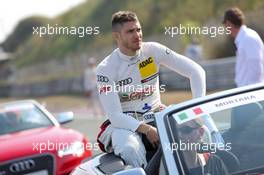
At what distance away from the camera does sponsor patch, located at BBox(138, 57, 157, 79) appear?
559cm

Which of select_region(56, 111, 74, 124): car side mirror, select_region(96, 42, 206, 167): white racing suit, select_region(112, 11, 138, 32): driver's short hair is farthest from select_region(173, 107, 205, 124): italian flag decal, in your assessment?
select_region(56, 111, 74, 124): car side mirror

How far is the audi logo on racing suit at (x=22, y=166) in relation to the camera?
7750 millimetres

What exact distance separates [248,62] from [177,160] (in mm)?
3839

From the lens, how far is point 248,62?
25.7 ft

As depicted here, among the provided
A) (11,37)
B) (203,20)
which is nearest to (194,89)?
(203,20)

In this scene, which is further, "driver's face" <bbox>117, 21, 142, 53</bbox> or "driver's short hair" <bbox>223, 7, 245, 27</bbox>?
"driver's short hair" <bbox>223, 7, 245, 27</bbox>

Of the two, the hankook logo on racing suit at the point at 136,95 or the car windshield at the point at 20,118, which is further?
the car windshield at the point at 20,118

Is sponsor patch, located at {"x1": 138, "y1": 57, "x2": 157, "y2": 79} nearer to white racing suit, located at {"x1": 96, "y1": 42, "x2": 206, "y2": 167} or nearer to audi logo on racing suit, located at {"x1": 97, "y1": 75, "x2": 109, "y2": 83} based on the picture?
white racing suit, located at {"x1": 96, "y1": 42, "x2": 206, "y2": 167}

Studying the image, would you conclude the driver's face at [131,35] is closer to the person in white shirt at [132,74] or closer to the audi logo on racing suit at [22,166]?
the person in white shirt at [132,74]

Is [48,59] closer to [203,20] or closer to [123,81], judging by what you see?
[203,20]

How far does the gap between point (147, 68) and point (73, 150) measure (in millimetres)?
2838

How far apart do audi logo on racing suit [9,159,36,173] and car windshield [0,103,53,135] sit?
1.27 meters

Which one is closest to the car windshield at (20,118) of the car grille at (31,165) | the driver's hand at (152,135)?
the car grille at (31,165)

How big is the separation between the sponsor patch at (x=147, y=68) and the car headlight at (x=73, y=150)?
2.65 metres
